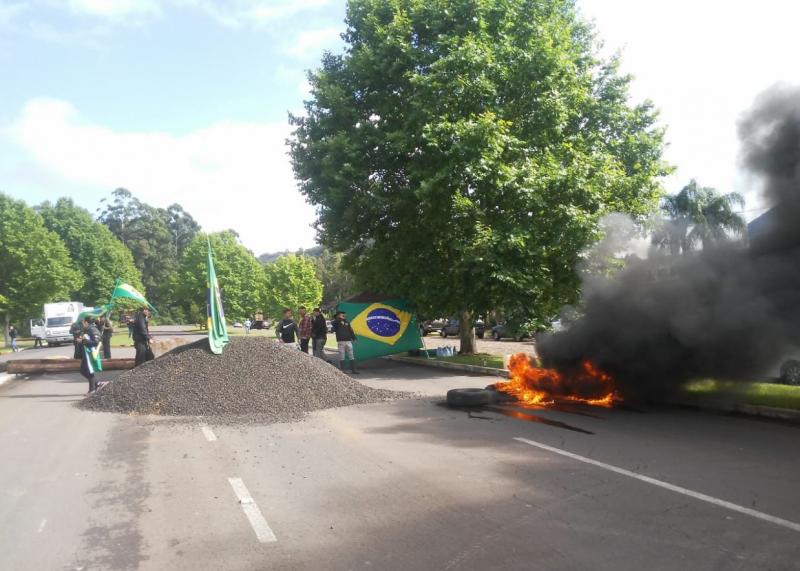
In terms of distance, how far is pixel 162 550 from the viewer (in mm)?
4219

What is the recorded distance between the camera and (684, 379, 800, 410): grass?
912 centimetres

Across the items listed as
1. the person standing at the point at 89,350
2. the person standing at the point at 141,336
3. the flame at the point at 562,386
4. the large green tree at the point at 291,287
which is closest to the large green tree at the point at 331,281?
the large green tree at the point at 291,287

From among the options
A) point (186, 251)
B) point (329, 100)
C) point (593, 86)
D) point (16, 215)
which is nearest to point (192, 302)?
point (186, 251)

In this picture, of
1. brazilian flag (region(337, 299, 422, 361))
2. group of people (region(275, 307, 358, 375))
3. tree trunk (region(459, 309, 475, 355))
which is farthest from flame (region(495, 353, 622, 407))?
tree trunk (region(459, 309, 475, 355))

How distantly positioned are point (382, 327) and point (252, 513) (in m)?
14.3

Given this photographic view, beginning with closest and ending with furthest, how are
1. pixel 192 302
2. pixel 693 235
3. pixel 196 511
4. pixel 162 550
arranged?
pixel 162 550 → pixel 196 511 → pixel 693 235 → pixel 192 302

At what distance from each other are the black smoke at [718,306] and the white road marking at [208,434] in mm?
6270

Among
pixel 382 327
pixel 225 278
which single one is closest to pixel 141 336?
pixel 382 327

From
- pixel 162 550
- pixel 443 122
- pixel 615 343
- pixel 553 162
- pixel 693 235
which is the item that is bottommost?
pixel 162 550

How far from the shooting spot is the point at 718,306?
351 inches

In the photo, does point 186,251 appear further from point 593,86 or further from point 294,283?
point 593,86

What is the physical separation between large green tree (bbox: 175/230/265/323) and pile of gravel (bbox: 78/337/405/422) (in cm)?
4695

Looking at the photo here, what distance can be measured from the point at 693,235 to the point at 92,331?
40.9ft

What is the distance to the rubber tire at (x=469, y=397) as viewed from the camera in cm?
1013
